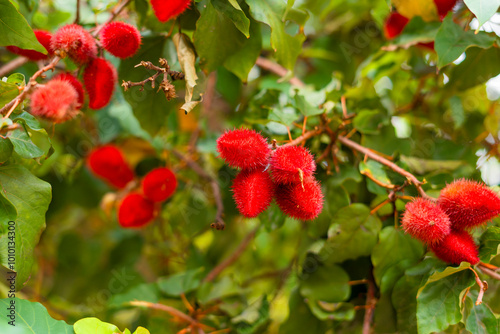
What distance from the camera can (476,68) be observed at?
122cm

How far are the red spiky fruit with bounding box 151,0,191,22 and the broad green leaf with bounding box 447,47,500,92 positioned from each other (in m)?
0.84

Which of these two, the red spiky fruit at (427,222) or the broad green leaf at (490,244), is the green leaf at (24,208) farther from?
the broad green leaf at (490,244)

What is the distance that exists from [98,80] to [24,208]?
32 cm

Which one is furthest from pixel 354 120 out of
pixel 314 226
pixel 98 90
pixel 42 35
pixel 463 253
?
pixel 42 35

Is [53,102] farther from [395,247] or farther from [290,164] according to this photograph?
[395,247]

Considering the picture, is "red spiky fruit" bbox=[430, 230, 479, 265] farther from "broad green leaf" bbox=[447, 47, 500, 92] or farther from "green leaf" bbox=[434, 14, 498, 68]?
"broad green leaf" bbox=[447, 47, 500, 92]

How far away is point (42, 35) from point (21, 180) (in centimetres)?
35

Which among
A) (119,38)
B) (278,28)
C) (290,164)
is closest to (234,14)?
(278,28)

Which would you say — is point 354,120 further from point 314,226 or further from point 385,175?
point 314,226

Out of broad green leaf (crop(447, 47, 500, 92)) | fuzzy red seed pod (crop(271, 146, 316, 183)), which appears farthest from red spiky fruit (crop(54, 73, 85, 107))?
broad green leaf (crop(447, 47, 500, 92))

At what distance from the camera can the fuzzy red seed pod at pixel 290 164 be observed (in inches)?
30.4

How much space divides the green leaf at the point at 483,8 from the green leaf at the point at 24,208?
0.97 metres

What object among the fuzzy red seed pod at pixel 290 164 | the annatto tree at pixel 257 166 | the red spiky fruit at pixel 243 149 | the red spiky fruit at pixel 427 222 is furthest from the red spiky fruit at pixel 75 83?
the red spiky fruit at pixel 427 222

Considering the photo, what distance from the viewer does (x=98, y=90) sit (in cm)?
90
